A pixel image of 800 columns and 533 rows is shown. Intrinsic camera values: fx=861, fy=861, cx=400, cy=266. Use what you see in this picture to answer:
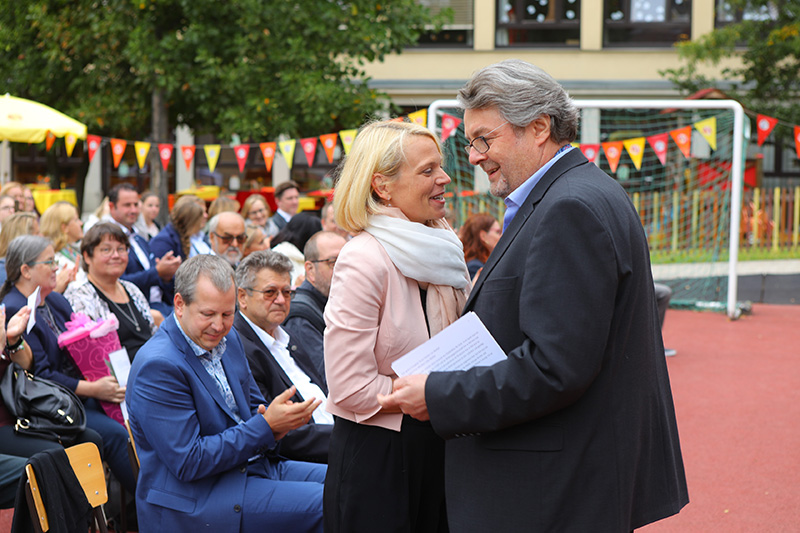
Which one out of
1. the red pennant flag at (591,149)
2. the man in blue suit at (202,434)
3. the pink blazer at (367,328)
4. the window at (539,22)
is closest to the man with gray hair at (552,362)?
the pink blazer at (367,328)

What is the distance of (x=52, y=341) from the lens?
4543mm

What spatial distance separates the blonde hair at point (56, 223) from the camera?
22.5 ft

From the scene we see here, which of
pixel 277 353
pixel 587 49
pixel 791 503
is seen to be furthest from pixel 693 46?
pixel 277 353

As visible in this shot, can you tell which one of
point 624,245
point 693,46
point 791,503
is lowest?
point 791,503

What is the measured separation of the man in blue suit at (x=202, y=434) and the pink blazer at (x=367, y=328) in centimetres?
78

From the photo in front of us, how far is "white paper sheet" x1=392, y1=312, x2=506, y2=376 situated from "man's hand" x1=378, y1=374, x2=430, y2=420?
0.16 ft

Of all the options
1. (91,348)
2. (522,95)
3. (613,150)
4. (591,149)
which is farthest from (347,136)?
(522,95)

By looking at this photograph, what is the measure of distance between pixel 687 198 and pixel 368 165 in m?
12.8

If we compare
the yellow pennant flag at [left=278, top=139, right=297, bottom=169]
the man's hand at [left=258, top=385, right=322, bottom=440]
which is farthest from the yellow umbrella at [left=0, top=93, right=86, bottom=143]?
the man's hand at [left=258, top=385, right=322, bottom=440]

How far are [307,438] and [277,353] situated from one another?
50 cm

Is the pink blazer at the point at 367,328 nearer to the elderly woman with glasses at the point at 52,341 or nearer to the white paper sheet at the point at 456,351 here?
the white paper sheet at the point at 456,351

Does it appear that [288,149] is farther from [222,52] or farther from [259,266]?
[259,266]

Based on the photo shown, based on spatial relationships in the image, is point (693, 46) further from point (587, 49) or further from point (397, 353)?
point (397, 353)

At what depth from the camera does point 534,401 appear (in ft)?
6.35
